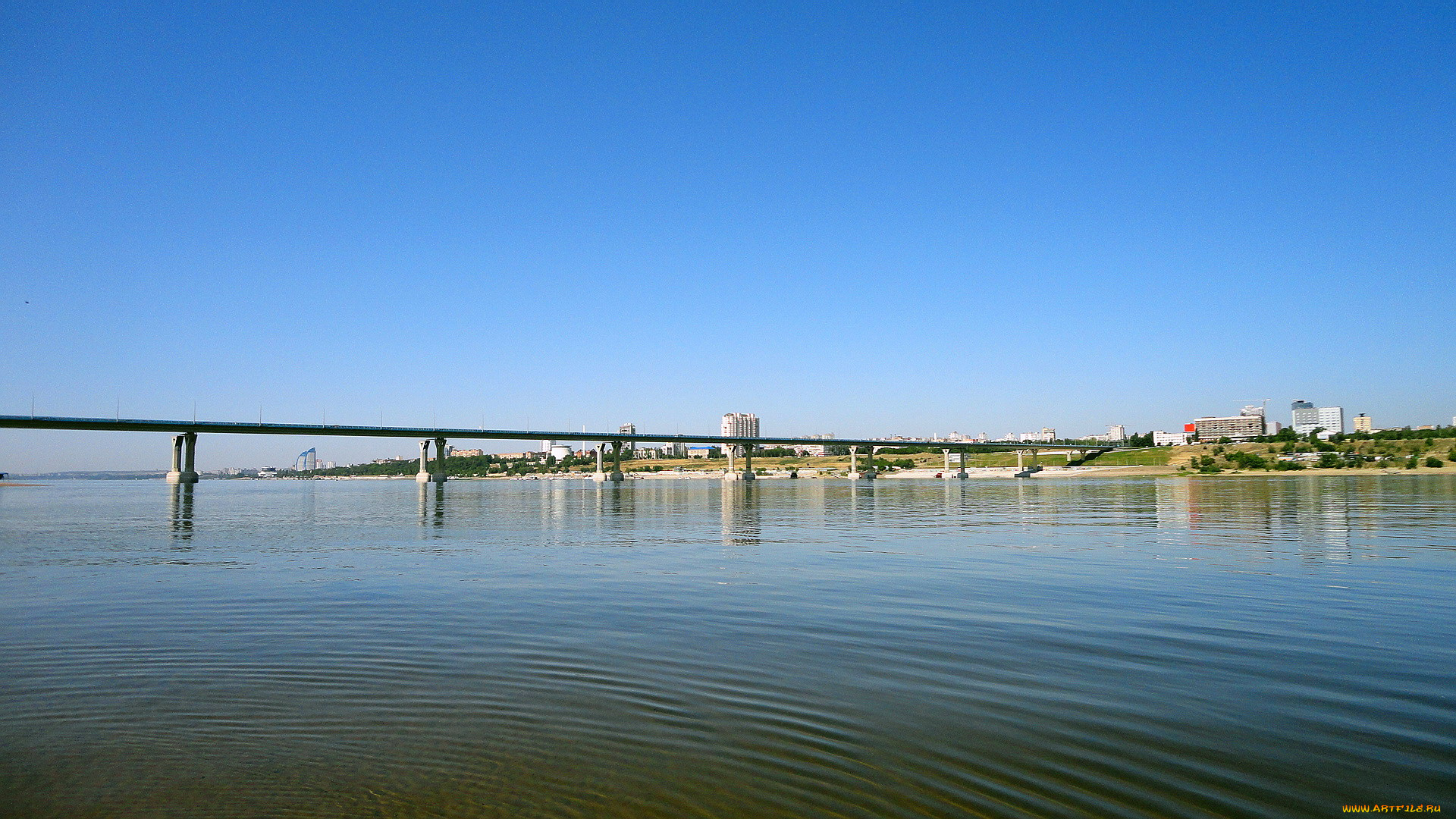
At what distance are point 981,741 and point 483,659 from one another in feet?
20.2

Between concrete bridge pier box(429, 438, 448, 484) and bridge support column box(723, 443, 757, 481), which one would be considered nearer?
concrete bridge pier box(429, 438, 448, 484)

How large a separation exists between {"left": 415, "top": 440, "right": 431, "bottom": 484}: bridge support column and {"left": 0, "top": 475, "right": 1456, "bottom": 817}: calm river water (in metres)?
139

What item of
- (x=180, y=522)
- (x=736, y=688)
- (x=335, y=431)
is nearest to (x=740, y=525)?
(x=180, y=522)

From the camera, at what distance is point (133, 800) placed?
5.75m

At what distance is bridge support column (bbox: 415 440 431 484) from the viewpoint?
508 feet

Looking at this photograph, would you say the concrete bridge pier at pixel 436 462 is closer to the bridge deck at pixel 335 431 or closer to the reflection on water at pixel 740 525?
the bridge deck at pixel 335 431

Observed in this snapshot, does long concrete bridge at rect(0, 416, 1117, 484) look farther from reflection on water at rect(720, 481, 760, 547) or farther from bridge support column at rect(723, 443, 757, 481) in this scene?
reflection on water at rect(720, 481, 760, 547)

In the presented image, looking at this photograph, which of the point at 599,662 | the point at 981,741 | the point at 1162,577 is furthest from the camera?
the point at 1162,577

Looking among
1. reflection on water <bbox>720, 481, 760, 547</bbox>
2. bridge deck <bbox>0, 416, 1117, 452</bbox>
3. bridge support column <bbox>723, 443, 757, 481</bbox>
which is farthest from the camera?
bridge support column <bbox>723, 443, 757, 481</bbox>

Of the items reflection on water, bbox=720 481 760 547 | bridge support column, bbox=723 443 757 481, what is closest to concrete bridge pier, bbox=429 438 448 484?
bridge support column, bbox=723 443 757 481

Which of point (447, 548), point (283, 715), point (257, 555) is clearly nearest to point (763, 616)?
point (283, 715)

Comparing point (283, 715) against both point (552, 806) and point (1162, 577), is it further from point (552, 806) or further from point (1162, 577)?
point (1162, 577)

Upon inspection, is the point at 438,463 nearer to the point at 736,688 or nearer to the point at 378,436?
the point at 378,436

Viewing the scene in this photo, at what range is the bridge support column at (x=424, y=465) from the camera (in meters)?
155
